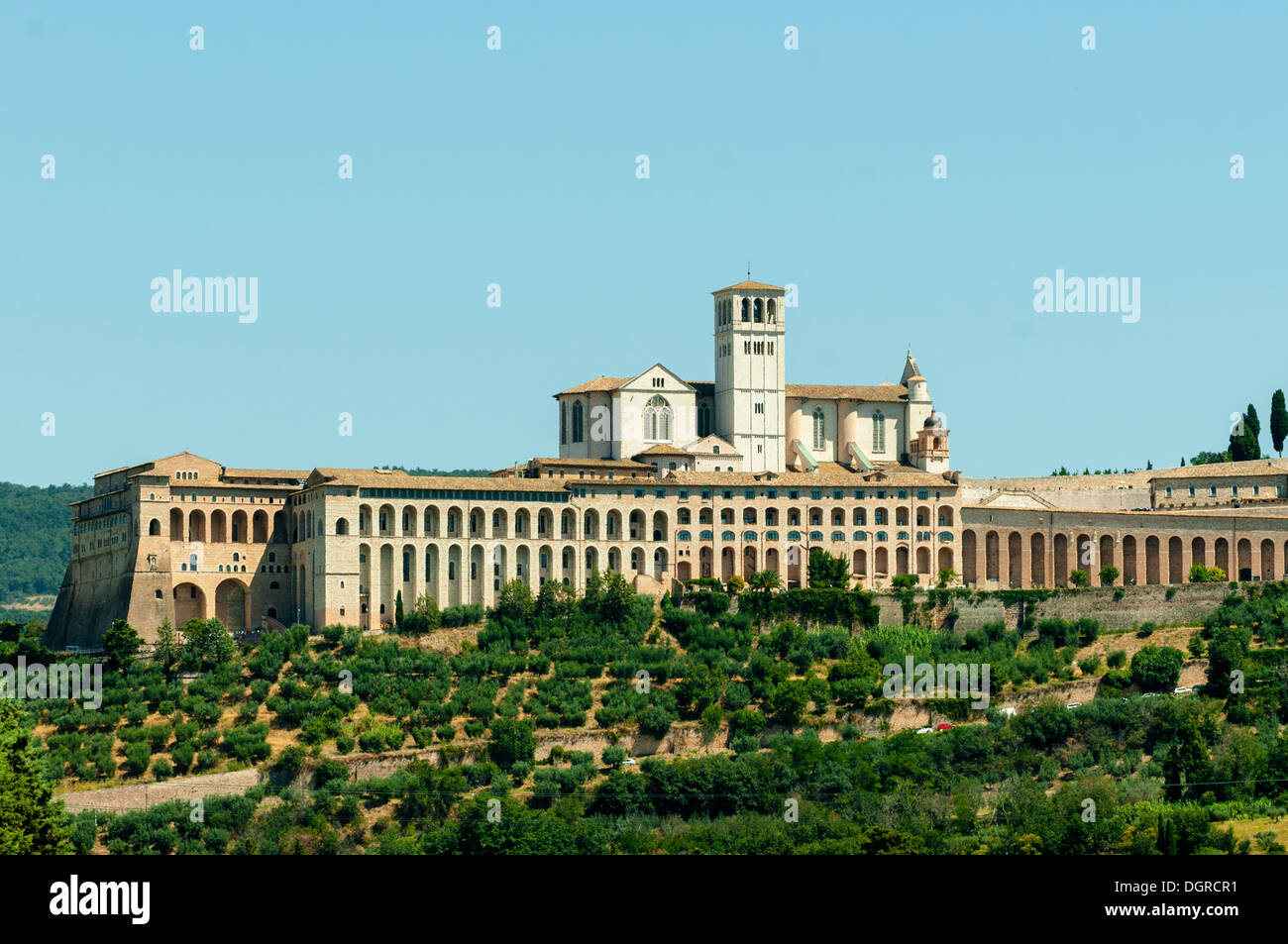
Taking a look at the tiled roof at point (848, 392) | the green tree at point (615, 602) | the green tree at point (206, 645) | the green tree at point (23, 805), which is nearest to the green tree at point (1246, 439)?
the tiled roof at point (848, 392)

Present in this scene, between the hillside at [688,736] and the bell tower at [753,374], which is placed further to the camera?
the bell tower at [753,374]

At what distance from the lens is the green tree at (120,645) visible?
86250 mm

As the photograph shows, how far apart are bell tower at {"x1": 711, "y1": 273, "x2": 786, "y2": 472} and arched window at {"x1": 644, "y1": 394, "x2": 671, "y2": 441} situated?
3038mm

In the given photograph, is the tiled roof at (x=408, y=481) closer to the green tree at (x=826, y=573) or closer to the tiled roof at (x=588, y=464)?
the tiled roof at (x=588, y=464)

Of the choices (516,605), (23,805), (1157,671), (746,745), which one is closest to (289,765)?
(516,605)

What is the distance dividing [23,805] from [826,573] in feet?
176

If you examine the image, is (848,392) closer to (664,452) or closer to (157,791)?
(664,452)

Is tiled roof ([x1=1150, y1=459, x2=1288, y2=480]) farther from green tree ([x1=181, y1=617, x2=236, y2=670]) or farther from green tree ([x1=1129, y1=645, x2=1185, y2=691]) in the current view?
green tree ([x1=181, y1=617, x2=236, y2=670])

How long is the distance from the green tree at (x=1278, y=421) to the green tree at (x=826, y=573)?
118 feet

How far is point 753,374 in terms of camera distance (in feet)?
347

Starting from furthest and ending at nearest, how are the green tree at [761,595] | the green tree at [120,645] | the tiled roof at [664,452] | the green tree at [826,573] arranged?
the tiled roof at [664,452] → the green tree at [826,573] → the green tree at [761,595] → the green tree at [120,645]

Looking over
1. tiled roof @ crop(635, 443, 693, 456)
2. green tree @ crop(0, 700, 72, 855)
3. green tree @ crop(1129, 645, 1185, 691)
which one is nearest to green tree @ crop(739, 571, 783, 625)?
tiled roof @ crop(635, 443, 693, 456)
